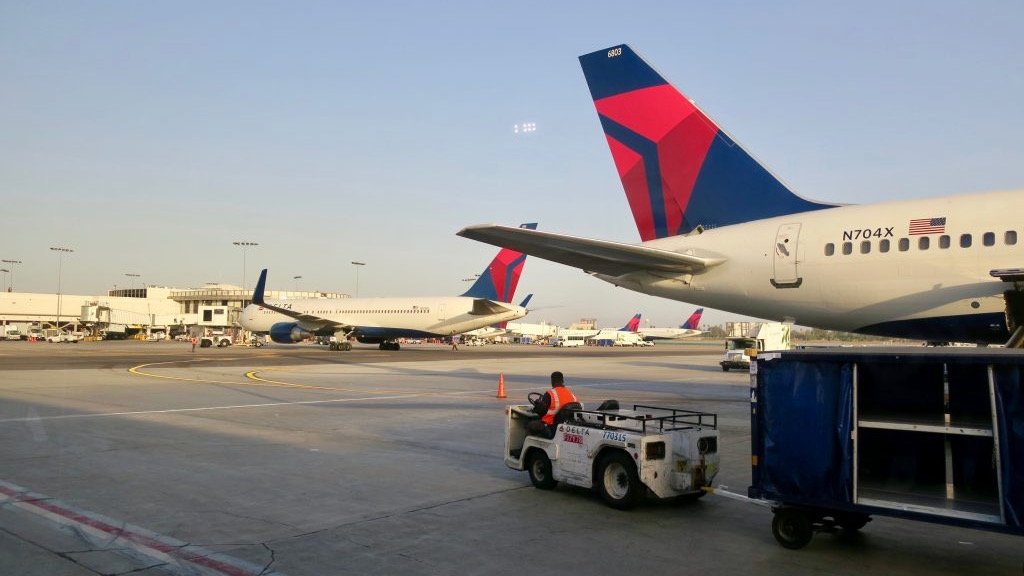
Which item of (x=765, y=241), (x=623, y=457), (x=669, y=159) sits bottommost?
(x=623, y=457)

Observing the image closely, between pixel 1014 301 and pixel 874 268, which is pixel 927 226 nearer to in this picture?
pixel 874 268

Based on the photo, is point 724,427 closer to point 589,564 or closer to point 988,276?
point 988,276

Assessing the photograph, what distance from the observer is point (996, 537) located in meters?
7.67

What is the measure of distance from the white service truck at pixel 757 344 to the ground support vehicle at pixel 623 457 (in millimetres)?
26793

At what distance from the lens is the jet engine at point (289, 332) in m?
64.4

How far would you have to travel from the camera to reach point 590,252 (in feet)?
46.5

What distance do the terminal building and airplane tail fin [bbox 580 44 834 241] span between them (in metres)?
77.3

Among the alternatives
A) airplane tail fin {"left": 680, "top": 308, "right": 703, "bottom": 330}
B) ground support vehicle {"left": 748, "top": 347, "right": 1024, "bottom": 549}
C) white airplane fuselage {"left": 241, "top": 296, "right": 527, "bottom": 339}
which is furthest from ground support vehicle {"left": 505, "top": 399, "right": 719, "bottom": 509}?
airplane tail fin {"left": 680, "top": 308, "right": 703, "bottom": 330}

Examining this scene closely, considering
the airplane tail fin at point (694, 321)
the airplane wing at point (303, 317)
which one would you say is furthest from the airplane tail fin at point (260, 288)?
the airplane tail fin at point (694, 321)

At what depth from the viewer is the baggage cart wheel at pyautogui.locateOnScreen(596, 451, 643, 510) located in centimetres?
866

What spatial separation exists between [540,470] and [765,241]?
25.0 feet

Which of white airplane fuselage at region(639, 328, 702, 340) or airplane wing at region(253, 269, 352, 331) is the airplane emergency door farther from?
white airplane fuselage at region(639, 328, 702, 340)

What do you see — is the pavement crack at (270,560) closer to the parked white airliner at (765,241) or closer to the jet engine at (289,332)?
the parked white airliner at (765,241)

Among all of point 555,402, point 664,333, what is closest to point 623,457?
point 555,402
